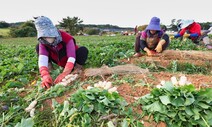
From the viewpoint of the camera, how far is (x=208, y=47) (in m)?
7.99


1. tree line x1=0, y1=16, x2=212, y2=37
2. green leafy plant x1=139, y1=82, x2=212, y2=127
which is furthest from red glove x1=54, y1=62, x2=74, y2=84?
tree line x1=0, y1=16, x2=212, y2=37

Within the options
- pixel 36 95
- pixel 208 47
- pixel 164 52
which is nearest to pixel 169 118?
pixel 36 95

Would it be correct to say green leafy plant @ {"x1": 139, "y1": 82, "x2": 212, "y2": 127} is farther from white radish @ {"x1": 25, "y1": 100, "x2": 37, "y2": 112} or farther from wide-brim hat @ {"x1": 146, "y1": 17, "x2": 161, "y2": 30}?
wide-brim hat @ {"x1": 146, "y1": 17, "x2": 161, "y2": 30}

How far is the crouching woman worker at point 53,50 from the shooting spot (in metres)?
3.35

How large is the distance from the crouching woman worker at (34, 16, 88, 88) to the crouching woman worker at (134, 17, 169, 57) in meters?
1.63

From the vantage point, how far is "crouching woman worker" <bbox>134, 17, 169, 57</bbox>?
16.7ft

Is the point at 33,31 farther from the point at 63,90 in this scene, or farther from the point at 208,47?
the point at 63,90

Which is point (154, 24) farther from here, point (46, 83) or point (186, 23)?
point (186, 23)

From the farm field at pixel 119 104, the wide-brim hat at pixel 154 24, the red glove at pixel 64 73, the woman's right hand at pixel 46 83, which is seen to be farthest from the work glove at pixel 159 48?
the woman's right hand at pixel 46 83

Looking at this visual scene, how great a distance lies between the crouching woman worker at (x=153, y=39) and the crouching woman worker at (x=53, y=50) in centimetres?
163

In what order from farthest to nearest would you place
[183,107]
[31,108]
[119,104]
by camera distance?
[31,108], [119,104], [183,107]

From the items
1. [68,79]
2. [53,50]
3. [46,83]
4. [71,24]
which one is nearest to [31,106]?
[46,83]

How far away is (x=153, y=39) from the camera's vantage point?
5348 millimetres

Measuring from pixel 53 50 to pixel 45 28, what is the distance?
513mm
